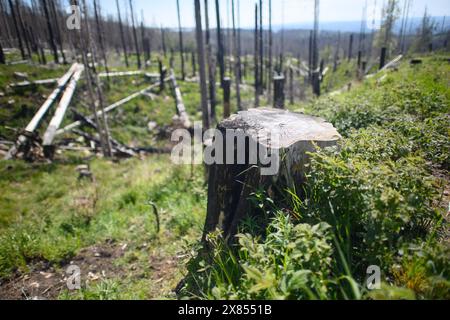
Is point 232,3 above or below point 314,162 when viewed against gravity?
above

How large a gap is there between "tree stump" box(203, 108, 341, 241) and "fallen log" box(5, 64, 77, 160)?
9.83 m

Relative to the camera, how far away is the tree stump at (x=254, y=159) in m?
2.44

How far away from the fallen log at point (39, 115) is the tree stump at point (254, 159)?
32.2ft

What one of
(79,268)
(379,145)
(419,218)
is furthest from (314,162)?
(79,268)

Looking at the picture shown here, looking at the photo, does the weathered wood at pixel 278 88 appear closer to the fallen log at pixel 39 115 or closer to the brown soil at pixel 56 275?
the brown soil at pixel 56 275

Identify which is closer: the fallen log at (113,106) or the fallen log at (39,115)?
the fallen log at (39,115)

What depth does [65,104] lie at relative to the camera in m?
13.4

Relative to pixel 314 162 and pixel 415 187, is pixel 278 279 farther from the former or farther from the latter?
pixel 415 187

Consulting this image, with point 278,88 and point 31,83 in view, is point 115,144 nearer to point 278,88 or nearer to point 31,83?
point 31,83

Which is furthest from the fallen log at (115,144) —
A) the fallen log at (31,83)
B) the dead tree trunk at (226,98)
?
the dead tree trunk at (226,98)

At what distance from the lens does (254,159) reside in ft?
8.30

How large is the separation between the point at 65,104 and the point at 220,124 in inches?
525

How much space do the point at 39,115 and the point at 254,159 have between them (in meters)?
13.0

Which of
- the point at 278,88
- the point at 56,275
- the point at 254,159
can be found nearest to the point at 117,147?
the point at 278,88
